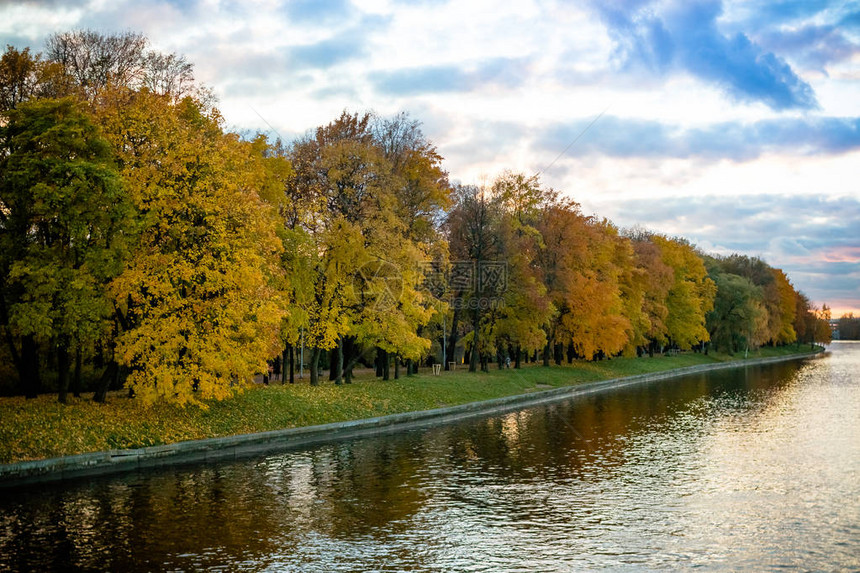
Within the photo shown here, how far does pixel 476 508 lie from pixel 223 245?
18.0 meters

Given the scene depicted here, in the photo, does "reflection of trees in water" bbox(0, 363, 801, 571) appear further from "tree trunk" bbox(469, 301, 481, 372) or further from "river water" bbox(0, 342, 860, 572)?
"tree trunk" bbox(469, 301, 481, 372)

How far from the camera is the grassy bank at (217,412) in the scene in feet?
91.7

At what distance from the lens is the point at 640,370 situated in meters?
82.5

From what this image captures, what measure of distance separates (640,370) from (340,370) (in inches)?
1796

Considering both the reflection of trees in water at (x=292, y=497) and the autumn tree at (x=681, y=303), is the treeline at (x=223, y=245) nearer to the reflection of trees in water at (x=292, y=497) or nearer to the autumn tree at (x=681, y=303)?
the reflection of trees in water at (x=292, y=497)

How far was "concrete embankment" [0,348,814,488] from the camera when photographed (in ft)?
86.0

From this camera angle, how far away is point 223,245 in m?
33.7

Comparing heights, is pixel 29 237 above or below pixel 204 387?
above

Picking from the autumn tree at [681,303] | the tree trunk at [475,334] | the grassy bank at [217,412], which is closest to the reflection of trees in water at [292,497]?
the grassy bank at [217,412]

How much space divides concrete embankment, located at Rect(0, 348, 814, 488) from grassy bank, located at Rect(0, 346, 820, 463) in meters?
0.64

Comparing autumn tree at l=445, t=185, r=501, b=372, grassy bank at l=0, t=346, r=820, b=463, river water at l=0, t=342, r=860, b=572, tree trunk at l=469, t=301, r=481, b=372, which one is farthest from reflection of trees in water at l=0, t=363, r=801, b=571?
autumn tree at l=445, t=185, r=501, b=372

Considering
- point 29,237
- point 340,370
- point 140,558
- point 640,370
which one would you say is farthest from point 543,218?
point 140,558

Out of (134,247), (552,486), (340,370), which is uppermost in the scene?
(134,247)

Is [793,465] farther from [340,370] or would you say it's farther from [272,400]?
[340,370]
